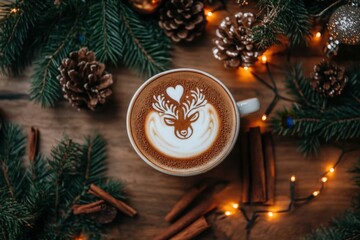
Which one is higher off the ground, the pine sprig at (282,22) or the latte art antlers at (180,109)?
the pine sprig at (282,22)

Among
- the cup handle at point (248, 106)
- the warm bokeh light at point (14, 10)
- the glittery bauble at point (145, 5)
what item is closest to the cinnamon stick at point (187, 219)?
the cup handle at point (248, 106)

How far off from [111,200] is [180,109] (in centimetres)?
24

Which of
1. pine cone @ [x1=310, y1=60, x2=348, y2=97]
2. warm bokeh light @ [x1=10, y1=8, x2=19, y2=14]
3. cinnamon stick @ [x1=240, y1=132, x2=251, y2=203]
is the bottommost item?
cinnamon stick @ [x1=240, y1=132, x2=251, y2=203]

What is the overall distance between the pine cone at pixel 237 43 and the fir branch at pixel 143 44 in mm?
116

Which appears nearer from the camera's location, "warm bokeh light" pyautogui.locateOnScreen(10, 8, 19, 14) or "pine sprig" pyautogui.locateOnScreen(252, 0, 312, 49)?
"pine sprig" pyautogui.locateOnScreen(252, 0, 312, 49)

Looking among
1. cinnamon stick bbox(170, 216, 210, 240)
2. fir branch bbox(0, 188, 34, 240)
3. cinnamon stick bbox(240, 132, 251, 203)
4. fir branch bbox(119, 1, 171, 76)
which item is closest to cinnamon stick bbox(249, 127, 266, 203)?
cinnamon stick bbox(240, 132, 251, 203)

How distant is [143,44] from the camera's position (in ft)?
3.72

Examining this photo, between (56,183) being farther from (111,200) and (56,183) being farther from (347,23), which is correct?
(347,23)

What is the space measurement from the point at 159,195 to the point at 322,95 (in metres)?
0.41

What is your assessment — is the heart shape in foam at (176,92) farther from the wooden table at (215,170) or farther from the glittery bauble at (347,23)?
the glittery bauble at (347,23)

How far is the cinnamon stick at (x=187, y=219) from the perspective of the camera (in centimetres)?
114

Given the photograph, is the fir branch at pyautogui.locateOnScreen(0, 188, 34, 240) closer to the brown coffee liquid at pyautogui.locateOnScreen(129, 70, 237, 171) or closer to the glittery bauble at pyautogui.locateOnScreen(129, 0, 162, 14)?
the brown coffee liquid at pyautogui.locateOnScreen(129, 70, 237, 171)

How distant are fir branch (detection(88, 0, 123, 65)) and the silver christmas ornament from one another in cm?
44

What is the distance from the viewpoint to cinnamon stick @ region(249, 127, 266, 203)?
1.14 metres
